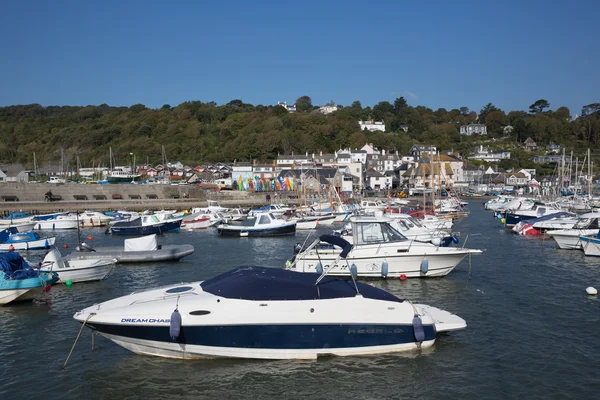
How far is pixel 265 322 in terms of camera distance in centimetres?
1355

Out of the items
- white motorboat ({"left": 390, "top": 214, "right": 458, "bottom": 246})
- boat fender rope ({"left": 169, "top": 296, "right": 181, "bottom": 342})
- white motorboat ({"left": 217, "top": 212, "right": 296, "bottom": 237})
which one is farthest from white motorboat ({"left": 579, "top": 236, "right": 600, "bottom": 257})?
boat fender rope ({"left": 169, "top": 296, "right": 181, "bottom": 342})

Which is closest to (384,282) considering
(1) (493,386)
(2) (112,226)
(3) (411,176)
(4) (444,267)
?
(4) (444,267)

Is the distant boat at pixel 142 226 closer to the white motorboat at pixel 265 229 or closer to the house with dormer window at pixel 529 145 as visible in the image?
the white motorboat at pixel 265 229

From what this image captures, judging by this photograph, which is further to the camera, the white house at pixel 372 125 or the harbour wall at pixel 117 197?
the white house at pixel 372 125

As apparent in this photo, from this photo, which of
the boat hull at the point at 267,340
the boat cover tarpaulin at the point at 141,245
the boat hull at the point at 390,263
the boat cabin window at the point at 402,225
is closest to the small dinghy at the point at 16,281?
the boat hull at the point at 267,340

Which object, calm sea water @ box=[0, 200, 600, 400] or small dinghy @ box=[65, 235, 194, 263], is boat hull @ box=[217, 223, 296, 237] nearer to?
small dinghy @ box=[65, 235, 194, 263]

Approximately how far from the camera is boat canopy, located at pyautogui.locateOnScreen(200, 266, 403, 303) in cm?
1405

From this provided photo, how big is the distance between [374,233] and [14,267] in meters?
15.8

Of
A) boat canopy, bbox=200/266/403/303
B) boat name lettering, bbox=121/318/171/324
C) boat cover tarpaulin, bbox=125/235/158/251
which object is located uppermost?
boat canopy, bbox=200/266/403/303

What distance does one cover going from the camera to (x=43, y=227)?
5597cm

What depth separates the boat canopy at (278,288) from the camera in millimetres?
14047

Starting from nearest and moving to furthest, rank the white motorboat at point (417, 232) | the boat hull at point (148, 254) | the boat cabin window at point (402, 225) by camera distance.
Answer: the white motorboat at point (417, 232) → the boat cabin window at point (402, 225) → the boat hull at point (148, 254)

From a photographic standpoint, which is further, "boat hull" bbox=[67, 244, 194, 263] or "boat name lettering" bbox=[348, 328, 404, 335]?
"boat hull" bbox=[67, 244, 194, 263]

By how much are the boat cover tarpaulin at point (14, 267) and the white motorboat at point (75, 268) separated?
7.50 ft
